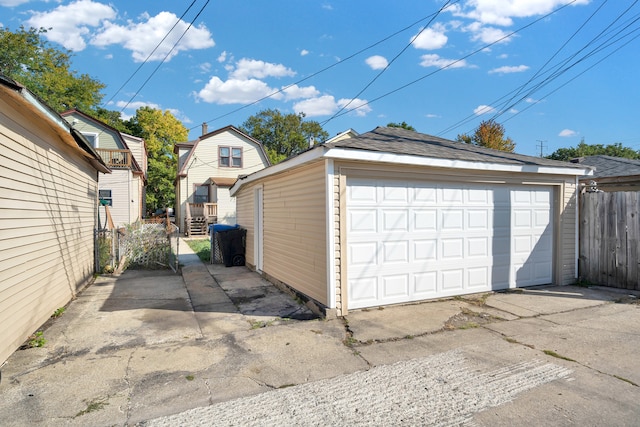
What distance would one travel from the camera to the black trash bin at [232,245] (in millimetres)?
10414

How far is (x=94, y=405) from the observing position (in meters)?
2.87

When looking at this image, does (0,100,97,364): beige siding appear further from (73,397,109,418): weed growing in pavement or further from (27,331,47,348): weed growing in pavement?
(73,397,109,418): weed growing in pavement

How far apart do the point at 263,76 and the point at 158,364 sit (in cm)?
1118

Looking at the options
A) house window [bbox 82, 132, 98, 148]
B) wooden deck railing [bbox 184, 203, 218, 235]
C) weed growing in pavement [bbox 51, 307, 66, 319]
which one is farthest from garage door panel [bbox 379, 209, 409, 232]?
house window [bbox 82, 132, 98, 148]

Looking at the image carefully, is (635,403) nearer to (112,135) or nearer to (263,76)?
(263,76)

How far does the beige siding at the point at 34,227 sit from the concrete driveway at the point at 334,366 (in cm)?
40

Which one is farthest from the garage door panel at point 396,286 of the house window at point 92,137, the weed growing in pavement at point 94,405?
the house window at point 92,137

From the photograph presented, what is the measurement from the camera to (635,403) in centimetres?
283

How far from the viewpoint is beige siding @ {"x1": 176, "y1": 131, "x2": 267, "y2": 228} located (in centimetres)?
2173

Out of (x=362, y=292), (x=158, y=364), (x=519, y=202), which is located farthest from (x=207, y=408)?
(x=519, y=202)

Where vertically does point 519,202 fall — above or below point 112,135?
below

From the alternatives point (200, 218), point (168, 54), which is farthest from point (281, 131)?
point (168, 54)

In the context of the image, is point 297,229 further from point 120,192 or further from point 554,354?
point 120,192

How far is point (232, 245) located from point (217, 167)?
13762 millimetres
